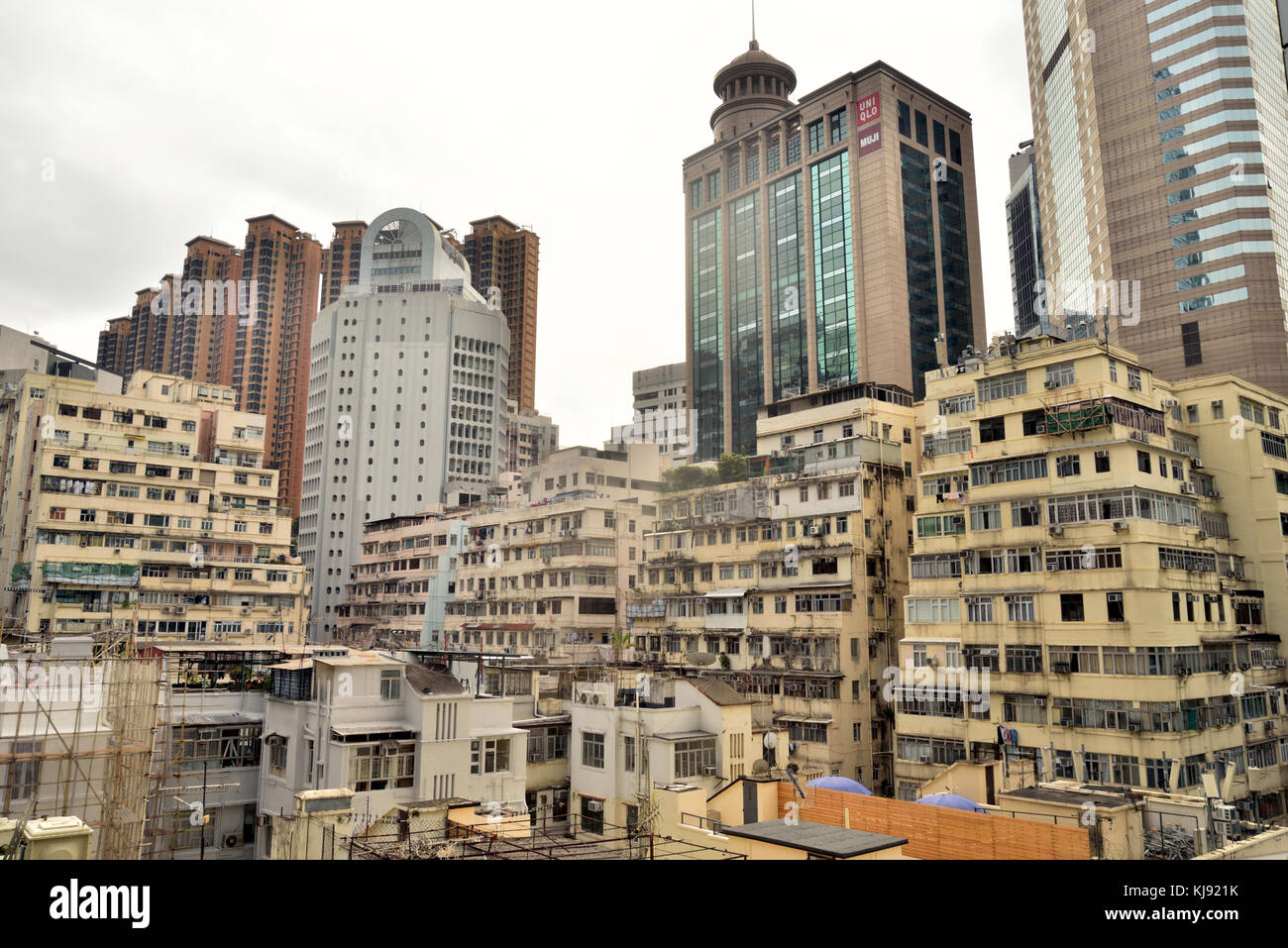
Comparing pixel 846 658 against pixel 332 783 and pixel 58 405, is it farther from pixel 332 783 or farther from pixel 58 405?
pixel 58 405

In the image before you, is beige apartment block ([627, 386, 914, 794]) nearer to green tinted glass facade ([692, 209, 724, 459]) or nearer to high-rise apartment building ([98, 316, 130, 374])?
green tinted glass facade ([692, 209, 724, 459])

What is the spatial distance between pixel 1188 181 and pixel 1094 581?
2159 inches

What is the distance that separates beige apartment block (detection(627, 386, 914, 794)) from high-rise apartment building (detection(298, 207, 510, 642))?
58.3m

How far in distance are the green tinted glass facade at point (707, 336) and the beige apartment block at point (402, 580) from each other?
1520 inches

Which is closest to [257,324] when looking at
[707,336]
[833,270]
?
[707,336]

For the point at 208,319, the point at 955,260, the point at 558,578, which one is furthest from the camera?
the point at 208,319

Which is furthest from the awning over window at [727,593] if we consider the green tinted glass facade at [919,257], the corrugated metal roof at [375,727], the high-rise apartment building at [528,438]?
the high-rise apartment building at [528,438]

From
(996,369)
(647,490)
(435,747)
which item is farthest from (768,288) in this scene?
(435,747)

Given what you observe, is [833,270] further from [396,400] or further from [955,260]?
[396,400]

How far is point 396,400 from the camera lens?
120812mm

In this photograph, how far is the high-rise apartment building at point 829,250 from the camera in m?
101

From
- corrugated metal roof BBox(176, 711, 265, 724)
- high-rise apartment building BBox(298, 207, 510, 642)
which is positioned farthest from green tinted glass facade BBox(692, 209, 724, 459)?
corrugated metal roof BBox(176, 711, 265, 724)

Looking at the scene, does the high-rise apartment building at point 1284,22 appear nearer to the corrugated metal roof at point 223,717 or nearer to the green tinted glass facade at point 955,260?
the corrugated metal roof at point 223,717
